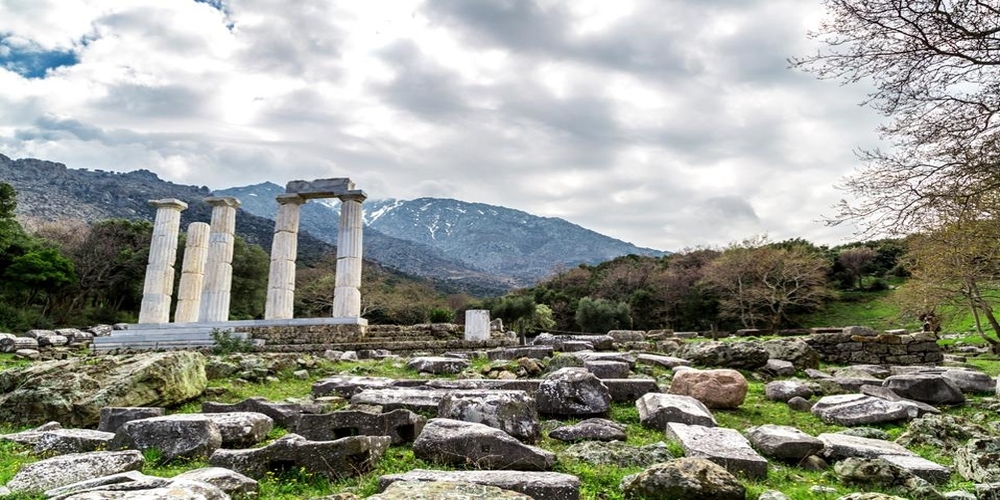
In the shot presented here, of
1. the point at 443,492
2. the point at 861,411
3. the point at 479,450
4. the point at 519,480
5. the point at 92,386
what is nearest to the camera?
the point at 443,492

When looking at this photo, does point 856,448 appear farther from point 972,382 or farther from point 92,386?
point 92,386

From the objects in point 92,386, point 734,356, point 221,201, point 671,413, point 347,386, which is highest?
point 221,201

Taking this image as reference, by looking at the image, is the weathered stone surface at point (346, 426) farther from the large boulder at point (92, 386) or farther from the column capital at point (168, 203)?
the column capital at point (168, 203)

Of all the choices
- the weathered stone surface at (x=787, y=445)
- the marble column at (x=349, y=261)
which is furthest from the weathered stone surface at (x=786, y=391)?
the marble column at (x=349, y=261)

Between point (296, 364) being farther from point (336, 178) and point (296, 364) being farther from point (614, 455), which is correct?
point (336, 178)

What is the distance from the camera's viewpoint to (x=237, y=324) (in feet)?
74.5

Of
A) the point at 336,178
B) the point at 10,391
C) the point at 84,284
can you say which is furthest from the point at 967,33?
the point at 84,284

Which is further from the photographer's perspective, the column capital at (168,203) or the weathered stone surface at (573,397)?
the column capital at (168,203)

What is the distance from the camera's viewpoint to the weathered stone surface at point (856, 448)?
6258mm

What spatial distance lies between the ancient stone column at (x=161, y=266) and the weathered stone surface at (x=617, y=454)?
25295 millimetres

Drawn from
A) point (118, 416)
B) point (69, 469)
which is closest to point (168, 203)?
point (118, 416)

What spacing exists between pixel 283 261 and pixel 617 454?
70.9ft

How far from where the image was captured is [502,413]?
22.6 feet

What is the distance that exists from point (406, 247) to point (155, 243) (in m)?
143
